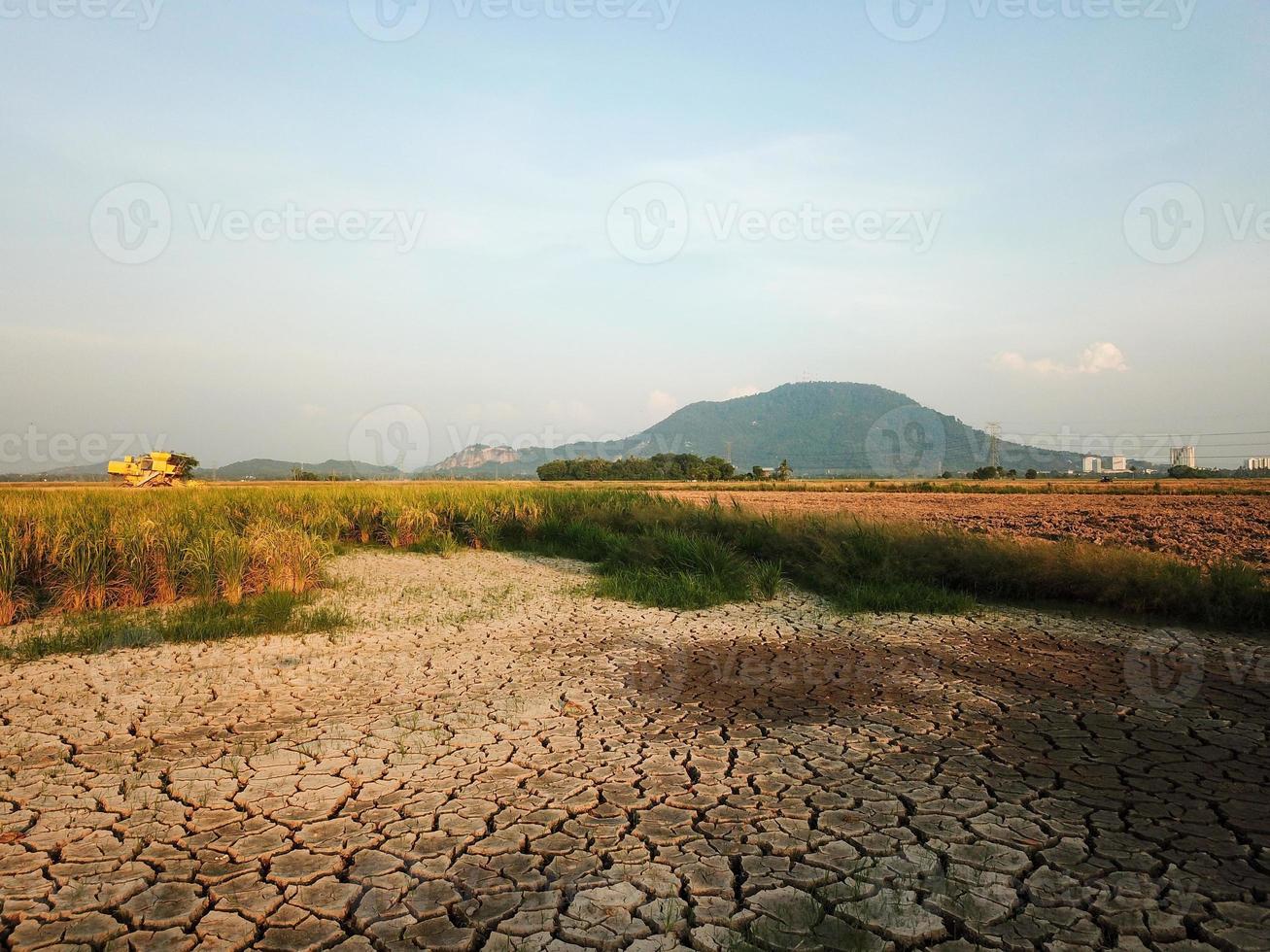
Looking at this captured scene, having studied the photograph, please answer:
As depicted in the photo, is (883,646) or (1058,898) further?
(883,646)

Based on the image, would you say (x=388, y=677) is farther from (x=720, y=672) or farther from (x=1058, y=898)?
(x=1058, y=898)

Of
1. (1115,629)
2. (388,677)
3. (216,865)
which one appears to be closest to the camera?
(216,865)

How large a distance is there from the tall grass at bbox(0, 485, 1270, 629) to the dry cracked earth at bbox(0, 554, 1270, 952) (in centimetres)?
167

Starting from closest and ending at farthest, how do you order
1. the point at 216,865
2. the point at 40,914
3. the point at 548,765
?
the point at 40,914
the point at 216,865
the point at 548,765

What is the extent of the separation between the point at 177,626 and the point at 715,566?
5857 mm

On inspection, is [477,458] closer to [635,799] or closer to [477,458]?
[477,458]

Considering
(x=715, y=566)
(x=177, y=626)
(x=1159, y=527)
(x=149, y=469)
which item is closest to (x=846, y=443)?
(x=149, y=469)

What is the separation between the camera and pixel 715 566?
937 cm

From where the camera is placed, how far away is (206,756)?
3727mm

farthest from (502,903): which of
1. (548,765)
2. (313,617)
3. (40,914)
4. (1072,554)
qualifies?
(1072,554)

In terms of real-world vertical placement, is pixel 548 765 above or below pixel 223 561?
below

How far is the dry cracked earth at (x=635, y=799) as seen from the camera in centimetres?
236

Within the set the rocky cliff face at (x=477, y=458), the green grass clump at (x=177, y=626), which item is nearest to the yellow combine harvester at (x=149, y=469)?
the green grass clump at (x=177, y=626)

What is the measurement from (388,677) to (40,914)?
292 cm
